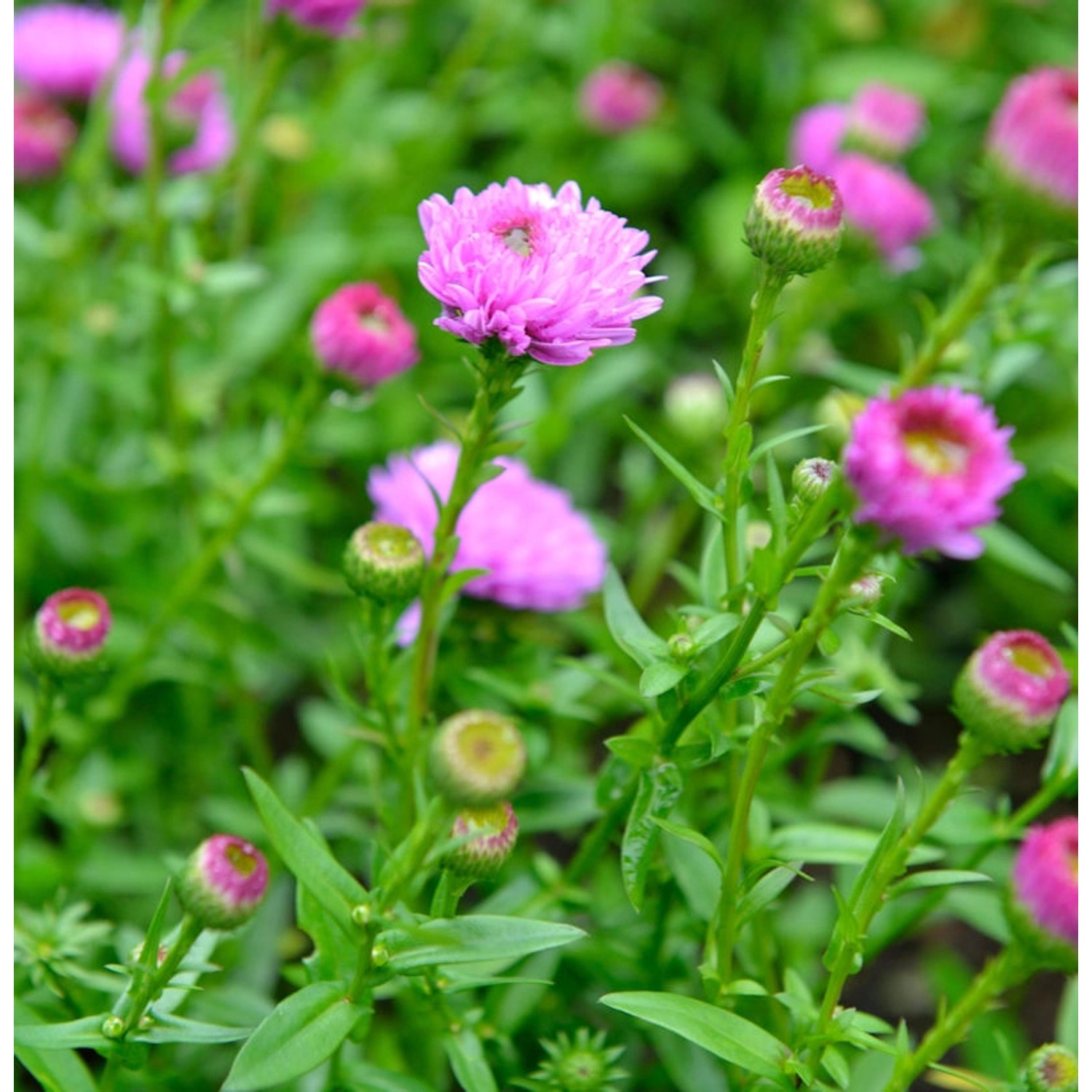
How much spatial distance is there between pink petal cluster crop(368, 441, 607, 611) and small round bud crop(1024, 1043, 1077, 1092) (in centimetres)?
54

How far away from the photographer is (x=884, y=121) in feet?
5.66

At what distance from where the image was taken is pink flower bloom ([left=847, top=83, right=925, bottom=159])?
67.1 inches

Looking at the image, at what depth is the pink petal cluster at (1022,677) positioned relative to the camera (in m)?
0.80

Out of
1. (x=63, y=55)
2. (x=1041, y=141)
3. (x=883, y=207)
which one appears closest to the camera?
(x=1041, y=141)

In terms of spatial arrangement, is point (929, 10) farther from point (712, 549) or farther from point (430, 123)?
point (712, 549)

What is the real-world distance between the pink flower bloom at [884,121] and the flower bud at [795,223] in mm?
964

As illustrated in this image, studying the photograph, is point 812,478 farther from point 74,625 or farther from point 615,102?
point 615,102

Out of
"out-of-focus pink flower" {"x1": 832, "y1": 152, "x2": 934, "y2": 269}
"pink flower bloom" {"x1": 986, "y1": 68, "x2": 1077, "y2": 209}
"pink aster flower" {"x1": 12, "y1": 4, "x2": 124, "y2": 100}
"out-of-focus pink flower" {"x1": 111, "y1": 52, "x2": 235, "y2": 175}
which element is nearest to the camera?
"pink flower bloom" {"x1": 986, "y1": 68, "x2": 1077, "y2": 209}

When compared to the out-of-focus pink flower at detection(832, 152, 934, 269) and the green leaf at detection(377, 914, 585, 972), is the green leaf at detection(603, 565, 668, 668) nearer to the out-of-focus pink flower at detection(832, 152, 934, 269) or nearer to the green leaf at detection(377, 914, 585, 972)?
the green leaf at detection(377, 914, 585, 972)

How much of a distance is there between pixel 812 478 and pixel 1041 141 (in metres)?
0.54

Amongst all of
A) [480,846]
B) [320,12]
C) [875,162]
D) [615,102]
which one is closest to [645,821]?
[480,846]

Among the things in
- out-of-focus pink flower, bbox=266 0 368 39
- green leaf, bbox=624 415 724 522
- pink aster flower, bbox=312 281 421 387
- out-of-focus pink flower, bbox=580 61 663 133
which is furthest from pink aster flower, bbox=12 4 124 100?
green leaf, bbox=624 415 724 522

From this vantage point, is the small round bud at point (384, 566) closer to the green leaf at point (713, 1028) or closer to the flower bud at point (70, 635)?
the flower bud at point (70, 635)

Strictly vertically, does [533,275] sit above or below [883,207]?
above
